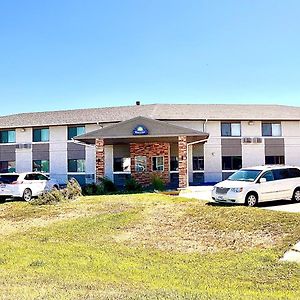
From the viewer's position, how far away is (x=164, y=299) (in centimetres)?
534

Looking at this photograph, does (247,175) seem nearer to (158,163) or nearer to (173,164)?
(158,163)

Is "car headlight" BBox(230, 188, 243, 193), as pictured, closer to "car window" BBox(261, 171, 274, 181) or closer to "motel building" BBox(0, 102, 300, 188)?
"car window" BBox(261, 171, 274, 181)

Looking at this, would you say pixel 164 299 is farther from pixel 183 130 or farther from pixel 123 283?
pixel 183 130

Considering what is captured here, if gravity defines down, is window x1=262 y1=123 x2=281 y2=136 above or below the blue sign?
above

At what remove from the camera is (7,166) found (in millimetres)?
37344

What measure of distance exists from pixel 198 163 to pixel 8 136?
17466 millimetres

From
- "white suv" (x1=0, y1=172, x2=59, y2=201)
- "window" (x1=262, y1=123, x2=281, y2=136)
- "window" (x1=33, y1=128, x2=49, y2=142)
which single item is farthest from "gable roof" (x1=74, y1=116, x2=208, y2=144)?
"window" (x1=33, y1=128, x2=49, y2=142)

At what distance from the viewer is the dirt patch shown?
10.4 m

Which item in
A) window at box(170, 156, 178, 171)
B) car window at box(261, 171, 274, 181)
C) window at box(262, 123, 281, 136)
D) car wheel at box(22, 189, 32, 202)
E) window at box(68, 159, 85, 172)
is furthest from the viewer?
window at box(68, 159, 85, 172)

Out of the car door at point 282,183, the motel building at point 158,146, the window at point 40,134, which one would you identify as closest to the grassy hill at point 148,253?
the car door at point 282,183

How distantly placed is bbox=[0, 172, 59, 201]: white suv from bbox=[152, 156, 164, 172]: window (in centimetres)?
1038

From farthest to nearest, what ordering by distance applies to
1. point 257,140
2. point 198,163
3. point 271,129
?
point 271,129 < point 257,140 < point 198,163

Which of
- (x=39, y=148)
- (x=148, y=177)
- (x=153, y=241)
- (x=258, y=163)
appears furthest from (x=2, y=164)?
(x=153, y=241)

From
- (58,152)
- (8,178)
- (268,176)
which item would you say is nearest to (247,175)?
(268,176)
